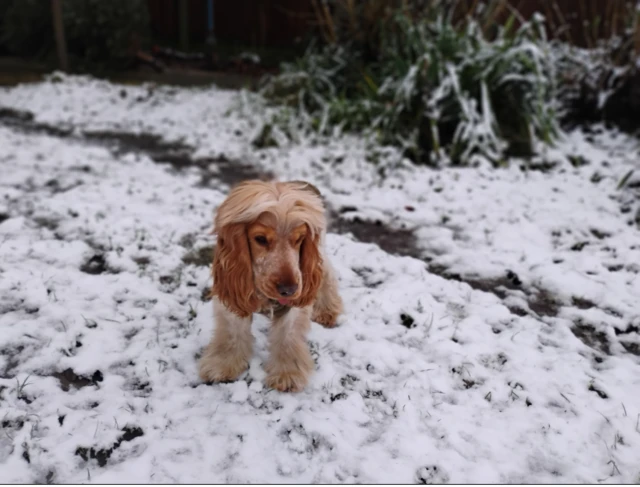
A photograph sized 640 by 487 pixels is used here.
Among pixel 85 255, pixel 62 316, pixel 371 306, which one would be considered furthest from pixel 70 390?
pixel 371 306

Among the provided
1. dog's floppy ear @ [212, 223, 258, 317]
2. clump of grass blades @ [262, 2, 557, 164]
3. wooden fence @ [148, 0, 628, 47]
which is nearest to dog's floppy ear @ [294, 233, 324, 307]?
dog's floppy ear @ [212, 223, 258, 317]

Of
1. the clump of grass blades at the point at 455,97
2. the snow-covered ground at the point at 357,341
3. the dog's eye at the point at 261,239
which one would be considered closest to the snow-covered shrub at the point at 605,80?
the clump of grass blades at the point at 455,97

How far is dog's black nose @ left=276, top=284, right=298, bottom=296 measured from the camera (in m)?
2.39

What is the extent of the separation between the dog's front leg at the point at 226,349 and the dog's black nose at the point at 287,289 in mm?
471

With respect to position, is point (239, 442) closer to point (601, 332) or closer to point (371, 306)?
point (371, 306)

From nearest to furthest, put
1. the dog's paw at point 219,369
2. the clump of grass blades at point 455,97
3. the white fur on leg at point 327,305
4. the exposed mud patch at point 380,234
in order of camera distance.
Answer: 1. the dog's paw at point 219,369
2. the white fur on leg at point 327,305
3. the exposed mud patch at point 380,234
4. the clump of grass blades at point 455,97

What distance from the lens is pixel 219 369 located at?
2.80m

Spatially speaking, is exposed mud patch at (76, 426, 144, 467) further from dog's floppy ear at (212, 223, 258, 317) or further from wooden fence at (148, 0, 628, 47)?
wooden fence at (148, 0, 628, 47)

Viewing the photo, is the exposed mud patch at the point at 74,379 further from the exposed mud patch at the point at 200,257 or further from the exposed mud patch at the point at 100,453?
the exposed mud patch at the point at 200,257

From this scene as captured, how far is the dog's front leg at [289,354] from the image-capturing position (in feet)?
9.07

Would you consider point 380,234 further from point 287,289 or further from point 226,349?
point 287,289

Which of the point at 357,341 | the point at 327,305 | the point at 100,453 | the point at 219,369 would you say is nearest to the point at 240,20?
the point at 327,305

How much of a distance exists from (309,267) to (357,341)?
80cm

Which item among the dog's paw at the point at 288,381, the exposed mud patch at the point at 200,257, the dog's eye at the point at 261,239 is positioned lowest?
the exposed mud patch at the point at 200,257
